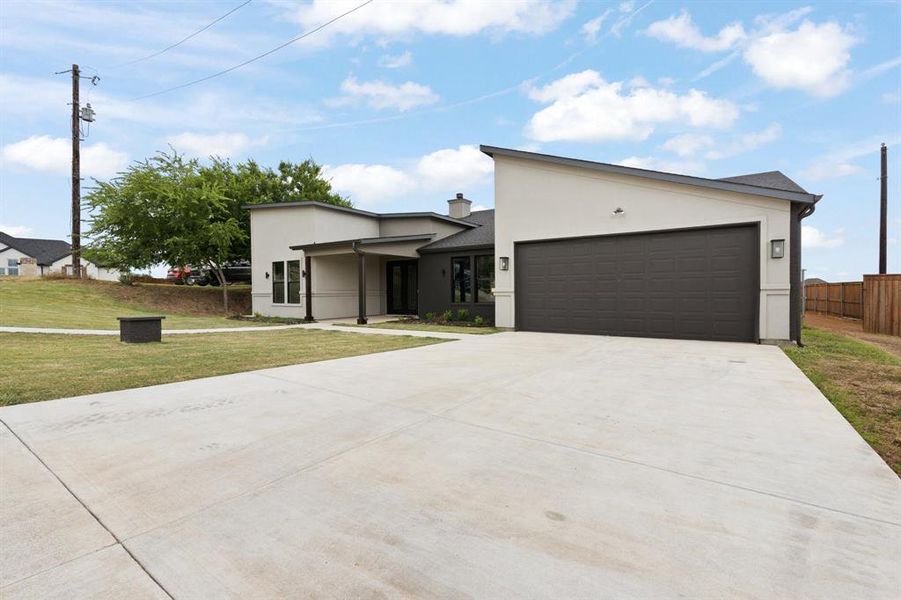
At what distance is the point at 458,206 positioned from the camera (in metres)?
19.0

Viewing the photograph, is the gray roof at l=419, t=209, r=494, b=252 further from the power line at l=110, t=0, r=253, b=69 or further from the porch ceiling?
the power line at l=110, t=0, r=253, b=69

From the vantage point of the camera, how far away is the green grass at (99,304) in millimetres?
12312

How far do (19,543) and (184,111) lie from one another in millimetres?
18865

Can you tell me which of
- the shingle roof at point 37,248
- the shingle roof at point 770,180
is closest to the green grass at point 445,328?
the shingle roof at point 770,180

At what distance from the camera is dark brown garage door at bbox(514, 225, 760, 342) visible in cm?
911

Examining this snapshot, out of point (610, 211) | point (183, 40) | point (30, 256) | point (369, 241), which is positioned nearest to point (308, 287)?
point (369, 241)

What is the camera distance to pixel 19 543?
6.39 ft

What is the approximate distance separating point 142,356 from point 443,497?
684 cm

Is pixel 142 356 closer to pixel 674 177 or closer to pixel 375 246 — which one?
pixel 375 246

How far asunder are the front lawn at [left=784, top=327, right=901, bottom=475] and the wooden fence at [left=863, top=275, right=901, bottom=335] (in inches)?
209

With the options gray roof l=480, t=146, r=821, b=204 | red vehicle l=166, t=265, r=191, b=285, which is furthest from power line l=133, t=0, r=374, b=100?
red vehicle l=166, t=265, r=191, b=285

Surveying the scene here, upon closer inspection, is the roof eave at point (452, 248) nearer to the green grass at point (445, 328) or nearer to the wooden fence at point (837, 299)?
the green grass at point (445, 328)

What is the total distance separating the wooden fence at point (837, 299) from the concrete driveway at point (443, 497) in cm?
1614

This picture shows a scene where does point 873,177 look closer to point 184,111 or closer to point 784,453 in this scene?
point 784,453
